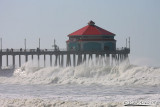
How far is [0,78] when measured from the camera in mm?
64125

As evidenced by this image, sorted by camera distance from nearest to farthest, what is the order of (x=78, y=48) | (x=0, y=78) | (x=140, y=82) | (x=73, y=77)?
(x=140, y=82)
(x=73, y=77)
(x=0, y=78)
(x=78, y=48)

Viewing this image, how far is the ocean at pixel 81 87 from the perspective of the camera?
35.5 metres

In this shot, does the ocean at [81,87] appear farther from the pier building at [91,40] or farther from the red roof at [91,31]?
the red roof at [91,31]

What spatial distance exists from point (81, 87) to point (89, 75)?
11730 millimetres

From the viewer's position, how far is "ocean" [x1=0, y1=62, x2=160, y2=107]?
35469 millimetres

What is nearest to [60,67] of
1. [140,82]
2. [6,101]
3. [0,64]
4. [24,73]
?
[24,73]

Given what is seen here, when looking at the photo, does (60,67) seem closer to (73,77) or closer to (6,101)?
(73,77)

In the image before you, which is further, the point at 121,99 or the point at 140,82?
the point at 140,82

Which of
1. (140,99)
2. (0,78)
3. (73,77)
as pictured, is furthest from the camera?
(0,78)

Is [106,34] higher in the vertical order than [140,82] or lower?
higher

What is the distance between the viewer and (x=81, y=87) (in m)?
48.7

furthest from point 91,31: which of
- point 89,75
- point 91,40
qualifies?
point 89,75

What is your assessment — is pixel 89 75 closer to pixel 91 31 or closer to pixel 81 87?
pixel 91 31

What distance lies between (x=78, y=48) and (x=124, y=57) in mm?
6132
